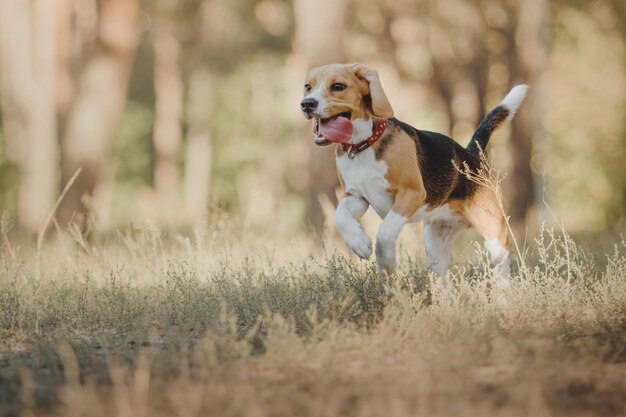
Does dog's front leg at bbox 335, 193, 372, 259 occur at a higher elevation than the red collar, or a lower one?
lower

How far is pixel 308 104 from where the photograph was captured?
678 cm

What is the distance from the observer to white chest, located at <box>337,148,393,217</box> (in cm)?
696

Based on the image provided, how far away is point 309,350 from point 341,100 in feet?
7.37

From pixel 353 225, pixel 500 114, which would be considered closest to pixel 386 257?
pixel 353 225

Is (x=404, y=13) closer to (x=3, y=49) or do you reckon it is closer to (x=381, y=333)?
(x=3, y=49)

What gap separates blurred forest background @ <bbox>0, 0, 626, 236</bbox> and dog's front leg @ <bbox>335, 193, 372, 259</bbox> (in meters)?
1.42

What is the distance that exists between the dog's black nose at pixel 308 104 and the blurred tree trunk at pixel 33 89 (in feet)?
26.1

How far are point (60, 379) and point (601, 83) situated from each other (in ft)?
68.8

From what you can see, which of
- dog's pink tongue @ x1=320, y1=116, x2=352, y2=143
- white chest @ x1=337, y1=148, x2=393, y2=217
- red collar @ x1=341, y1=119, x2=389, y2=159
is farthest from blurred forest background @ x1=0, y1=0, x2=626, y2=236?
dog's pink tongue @ x1=320, y1=116, x2=352, y2=143

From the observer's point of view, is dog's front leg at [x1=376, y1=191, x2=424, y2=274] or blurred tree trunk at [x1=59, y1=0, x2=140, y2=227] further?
blurred tree trunk at [x1=59, y1=0, x2=140, y2=227]

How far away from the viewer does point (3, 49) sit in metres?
17.3

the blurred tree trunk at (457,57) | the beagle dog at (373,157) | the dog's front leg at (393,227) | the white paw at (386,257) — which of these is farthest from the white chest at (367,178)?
the blurred tree trunk at (457,57)

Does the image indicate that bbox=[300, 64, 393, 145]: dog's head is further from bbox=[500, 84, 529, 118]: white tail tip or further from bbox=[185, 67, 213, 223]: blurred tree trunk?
bbox=[185, 67, 213, 223]: blurred tree trunk

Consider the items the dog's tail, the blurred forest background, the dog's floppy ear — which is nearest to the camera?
the dog's floppy ear
